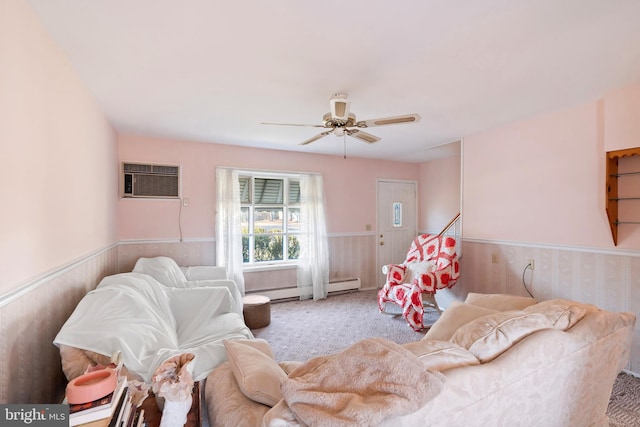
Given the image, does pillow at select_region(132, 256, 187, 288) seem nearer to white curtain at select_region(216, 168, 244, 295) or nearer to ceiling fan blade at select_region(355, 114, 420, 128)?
white curtain at select_region(216, 168, 244, 295)

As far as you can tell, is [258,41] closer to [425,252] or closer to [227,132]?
[227,132]

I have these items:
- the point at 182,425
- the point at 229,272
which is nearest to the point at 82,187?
the point at 182,425

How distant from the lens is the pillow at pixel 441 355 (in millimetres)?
933

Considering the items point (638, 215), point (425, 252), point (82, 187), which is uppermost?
point (82, 187)

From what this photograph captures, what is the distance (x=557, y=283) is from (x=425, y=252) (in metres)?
1.44

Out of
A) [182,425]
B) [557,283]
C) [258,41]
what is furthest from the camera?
[557,283]

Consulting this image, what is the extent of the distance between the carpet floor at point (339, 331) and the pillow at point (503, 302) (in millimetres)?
859

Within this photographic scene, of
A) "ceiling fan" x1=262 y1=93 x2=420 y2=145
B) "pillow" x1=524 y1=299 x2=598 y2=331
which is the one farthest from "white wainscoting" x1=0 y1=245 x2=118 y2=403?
"pillow" x1=524 y1=299 x2=598 y2=331

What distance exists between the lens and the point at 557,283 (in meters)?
2.99

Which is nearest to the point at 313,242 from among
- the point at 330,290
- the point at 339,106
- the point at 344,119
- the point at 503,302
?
the point at 330,290

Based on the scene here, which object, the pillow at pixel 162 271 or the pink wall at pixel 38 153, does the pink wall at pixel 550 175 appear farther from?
the pink wall at pixel 38 153

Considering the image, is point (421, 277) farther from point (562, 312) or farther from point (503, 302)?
point (562, 312)

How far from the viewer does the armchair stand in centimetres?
341

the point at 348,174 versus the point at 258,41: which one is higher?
the point at 258,41
